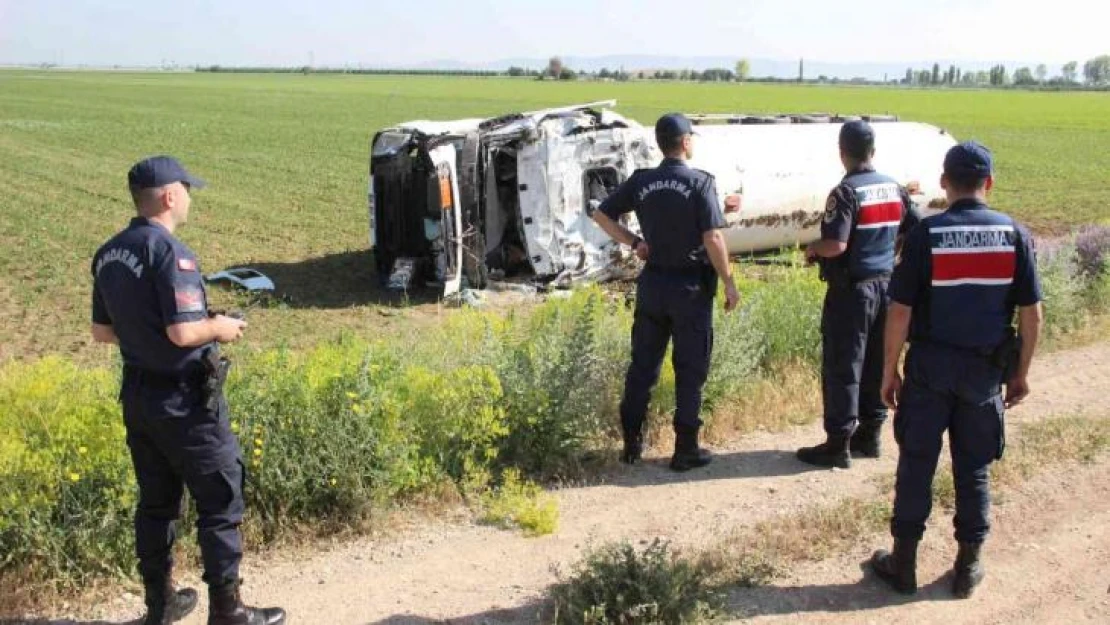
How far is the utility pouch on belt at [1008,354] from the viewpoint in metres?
4.36

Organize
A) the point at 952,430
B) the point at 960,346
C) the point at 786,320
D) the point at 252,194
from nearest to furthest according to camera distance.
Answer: the point at 960,346
the point at 952,430
the point at 786,320
the point at 252,194

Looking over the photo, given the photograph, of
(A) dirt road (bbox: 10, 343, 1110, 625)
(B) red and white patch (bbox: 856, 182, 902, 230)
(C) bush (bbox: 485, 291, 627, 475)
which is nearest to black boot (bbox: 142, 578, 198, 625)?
(A) dirt road (bbox: 10, 343, 1110, 625)

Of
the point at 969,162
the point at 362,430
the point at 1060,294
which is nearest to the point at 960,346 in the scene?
the point at 969,162

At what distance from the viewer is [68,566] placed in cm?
426

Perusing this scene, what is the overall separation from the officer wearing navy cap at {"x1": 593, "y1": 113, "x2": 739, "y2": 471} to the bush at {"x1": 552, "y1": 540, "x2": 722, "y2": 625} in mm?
1789

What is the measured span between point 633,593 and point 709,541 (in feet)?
3.60

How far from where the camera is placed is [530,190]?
37.7ft

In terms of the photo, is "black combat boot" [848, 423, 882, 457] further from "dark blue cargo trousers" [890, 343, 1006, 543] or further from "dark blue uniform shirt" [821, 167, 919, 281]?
"dark blue cargo trousers" [890, 343, 1006, 543]

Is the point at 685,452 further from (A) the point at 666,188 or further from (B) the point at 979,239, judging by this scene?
(B) the point at 979,239

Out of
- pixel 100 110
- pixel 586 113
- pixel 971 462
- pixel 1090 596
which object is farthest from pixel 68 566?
pixel 100 110

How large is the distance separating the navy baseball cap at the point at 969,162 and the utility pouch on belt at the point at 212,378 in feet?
10.4

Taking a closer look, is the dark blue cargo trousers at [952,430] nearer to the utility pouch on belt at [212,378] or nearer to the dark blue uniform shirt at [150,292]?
the utility pouch on belt at [212,378]

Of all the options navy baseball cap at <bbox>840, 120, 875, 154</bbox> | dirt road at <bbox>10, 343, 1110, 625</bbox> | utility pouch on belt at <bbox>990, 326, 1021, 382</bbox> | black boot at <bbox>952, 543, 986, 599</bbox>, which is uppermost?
navy baseball cap at <bbox>840, 120, 875, 154</bbox>

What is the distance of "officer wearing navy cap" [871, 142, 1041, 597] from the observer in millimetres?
4301
